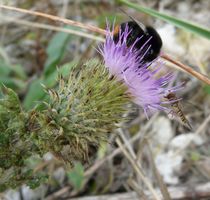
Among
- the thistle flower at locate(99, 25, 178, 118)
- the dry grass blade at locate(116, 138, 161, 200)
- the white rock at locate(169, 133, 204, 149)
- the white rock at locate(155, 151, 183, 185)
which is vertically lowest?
the white rock at locate(155, 151, 183, 185)

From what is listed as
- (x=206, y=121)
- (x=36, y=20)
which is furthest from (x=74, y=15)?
(x=206, y=121)

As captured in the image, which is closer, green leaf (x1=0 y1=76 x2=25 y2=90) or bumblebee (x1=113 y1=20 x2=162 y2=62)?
bumblebee (x1=113 y1=20 x2=162 y2=62)

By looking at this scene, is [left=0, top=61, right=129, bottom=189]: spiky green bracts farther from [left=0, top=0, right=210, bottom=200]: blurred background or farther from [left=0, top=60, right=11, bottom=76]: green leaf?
[left=0, top=60, right=11, bottom=76]: green leaf

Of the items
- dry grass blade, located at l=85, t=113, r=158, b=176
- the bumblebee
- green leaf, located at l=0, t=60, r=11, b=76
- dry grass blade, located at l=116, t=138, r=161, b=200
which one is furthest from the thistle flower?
green leaf, located at l=0, t=60, r=11, b=76

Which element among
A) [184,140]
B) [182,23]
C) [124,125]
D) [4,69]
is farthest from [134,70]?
[4,69]

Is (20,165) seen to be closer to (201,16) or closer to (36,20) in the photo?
(36,20)

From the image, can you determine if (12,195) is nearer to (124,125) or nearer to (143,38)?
(124,125)
